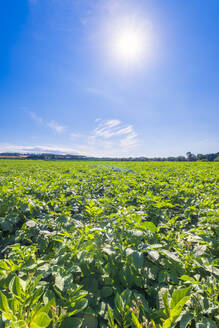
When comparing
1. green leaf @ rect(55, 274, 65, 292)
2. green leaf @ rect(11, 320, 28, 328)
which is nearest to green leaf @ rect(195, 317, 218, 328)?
green leaf @ rect(55, 274, 65, 292)

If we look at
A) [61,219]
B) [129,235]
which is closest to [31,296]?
[129,235]

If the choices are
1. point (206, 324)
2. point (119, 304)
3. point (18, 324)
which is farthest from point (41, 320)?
point (206, 324)

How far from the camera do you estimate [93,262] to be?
1.56 meters

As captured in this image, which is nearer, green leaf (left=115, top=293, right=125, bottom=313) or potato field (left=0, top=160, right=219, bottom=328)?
potato field (left=0, top=160, right=219, bottom=328)

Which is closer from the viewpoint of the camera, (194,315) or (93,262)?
(194,315)

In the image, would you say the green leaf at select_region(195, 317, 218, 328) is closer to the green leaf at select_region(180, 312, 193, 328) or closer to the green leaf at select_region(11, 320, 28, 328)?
the green leaf at select_region(180, 312, 193, 328)

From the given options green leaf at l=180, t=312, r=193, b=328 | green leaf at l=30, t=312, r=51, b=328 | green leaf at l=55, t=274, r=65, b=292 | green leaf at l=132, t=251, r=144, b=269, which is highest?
green leaf at l=30, t=312, r=51, b=328

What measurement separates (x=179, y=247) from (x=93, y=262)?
1037mm

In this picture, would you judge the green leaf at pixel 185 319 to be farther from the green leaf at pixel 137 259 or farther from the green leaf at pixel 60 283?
the green leaf at pixel 60 283

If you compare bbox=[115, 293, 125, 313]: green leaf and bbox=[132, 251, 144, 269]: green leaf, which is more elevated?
bbox=[132, 251, 144, 269]: green leaf

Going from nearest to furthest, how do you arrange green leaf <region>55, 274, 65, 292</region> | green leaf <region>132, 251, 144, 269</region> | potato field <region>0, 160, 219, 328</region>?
potato field <region>0, 160, 219, 328</region>, green leaf <region>55, 274, 65, 292</region>, green leaf <region>132, 251, 144, 269</region>

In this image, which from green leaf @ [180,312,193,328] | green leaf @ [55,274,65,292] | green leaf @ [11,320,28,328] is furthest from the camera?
green leaf @ [55,274,65,292]

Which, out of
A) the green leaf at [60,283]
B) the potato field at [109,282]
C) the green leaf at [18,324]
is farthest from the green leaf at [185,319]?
the green leaf at [18,324]

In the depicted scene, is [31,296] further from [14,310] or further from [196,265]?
[196,265]
